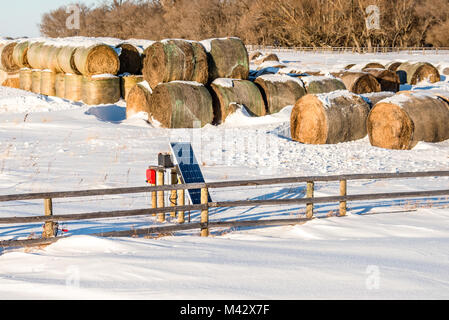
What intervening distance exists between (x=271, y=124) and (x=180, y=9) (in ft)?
220

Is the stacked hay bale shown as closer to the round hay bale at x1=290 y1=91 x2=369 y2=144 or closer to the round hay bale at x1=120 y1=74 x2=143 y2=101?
the round hay bale at x1=120 y1=74 x2=143 y2=101

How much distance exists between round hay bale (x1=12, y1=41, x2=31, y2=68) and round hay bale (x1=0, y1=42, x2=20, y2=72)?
1.94 feet

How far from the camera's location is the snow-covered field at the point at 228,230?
230 inches

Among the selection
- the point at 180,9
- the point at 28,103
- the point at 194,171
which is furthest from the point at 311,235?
the point at 180,9

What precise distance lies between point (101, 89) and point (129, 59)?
5.70 feet

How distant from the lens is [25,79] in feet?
83.8

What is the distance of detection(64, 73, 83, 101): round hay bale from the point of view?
22406 millimetres

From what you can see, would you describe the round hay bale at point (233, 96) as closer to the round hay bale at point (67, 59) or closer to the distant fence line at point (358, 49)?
the round hay bale at point (67, 59)

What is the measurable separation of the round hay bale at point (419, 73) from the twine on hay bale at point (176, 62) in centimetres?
1663

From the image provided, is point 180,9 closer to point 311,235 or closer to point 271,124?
point 271,124

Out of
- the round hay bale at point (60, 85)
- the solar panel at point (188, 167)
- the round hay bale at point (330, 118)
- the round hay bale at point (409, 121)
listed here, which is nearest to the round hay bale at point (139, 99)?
the round hay bale at point (60, 85)

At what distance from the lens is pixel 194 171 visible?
9281 millimetres

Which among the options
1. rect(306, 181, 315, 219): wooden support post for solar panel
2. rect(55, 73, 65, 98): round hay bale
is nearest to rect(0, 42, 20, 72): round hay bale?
rect(55, 73, 65, 98): round hay bale

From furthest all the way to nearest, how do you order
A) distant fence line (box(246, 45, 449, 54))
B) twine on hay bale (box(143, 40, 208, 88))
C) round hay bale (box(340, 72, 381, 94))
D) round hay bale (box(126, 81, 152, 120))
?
distant fence line (box(246, 45, 449, 54)), round hay bale (box(340, 72, 381, 94)), round hay bale (box(126, 81, 152, 120)), twine on hay bale (box(143, 40, 208, 88))
